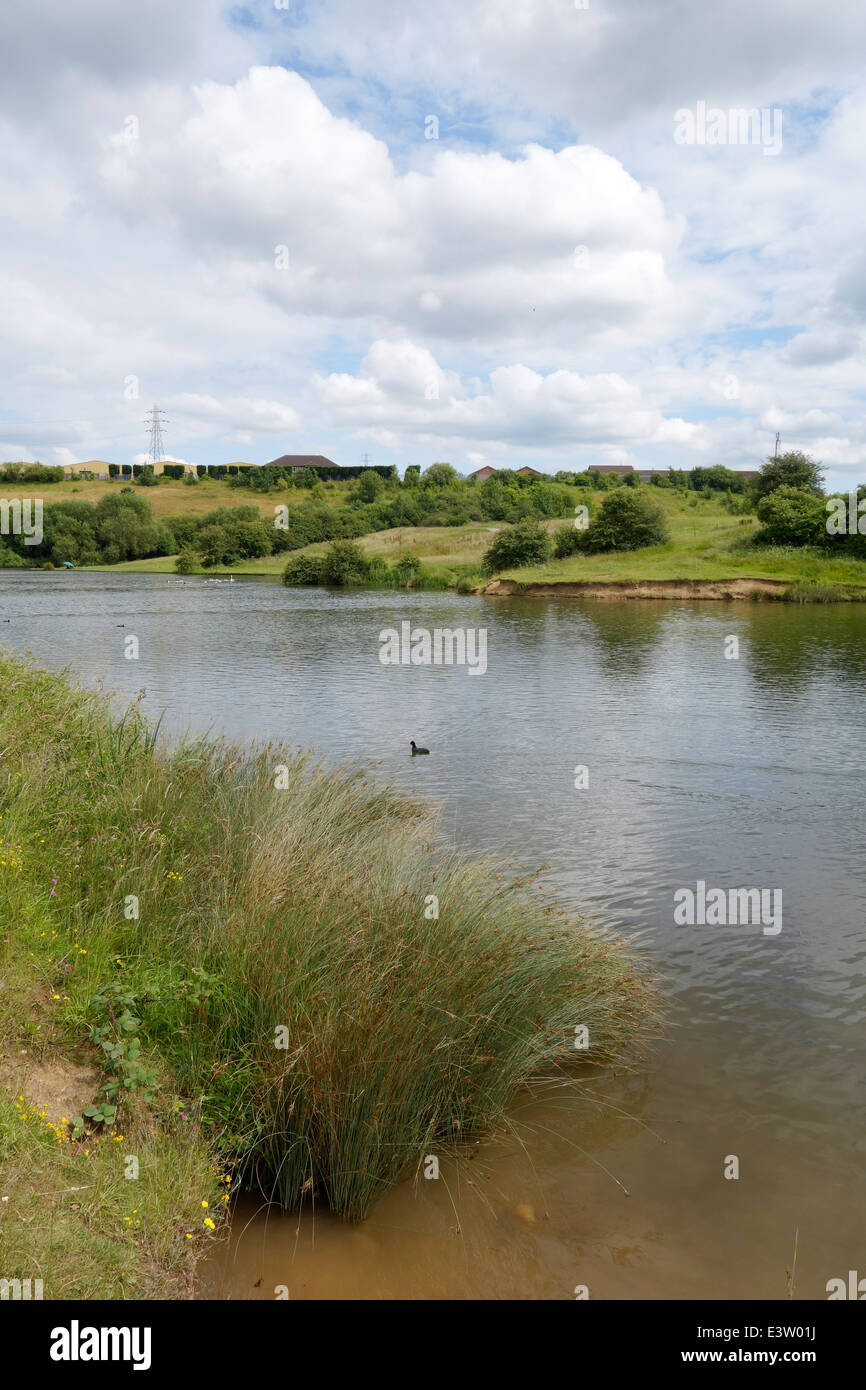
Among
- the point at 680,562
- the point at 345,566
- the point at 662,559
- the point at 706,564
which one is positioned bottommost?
the point at 706,564

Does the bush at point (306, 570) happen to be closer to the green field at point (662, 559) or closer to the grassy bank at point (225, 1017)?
the green field at point (662, 559)

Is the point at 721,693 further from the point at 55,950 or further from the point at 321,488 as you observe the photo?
the point at 321,488

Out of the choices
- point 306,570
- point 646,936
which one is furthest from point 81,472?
point 646,936

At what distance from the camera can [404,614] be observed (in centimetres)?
4553

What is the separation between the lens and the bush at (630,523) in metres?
66.6

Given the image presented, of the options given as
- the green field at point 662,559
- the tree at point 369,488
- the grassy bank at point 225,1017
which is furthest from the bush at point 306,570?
the grassy bank at point 225,1017

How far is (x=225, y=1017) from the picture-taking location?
16.4ft

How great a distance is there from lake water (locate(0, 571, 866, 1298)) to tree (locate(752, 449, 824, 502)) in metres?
43.7

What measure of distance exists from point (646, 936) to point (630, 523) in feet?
203

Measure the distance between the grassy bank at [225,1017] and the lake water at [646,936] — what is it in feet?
1.16

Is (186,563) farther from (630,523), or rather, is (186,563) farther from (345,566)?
(630,523)

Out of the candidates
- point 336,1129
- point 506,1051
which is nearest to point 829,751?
point 506,1051

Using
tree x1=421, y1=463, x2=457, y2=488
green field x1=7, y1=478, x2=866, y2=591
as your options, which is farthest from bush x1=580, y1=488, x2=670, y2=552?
tree x1=421, y1=463, x2=457, y2=488

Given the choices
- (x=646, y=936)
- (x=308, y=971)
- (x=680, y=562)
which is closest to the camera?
(x=308, y=971)
